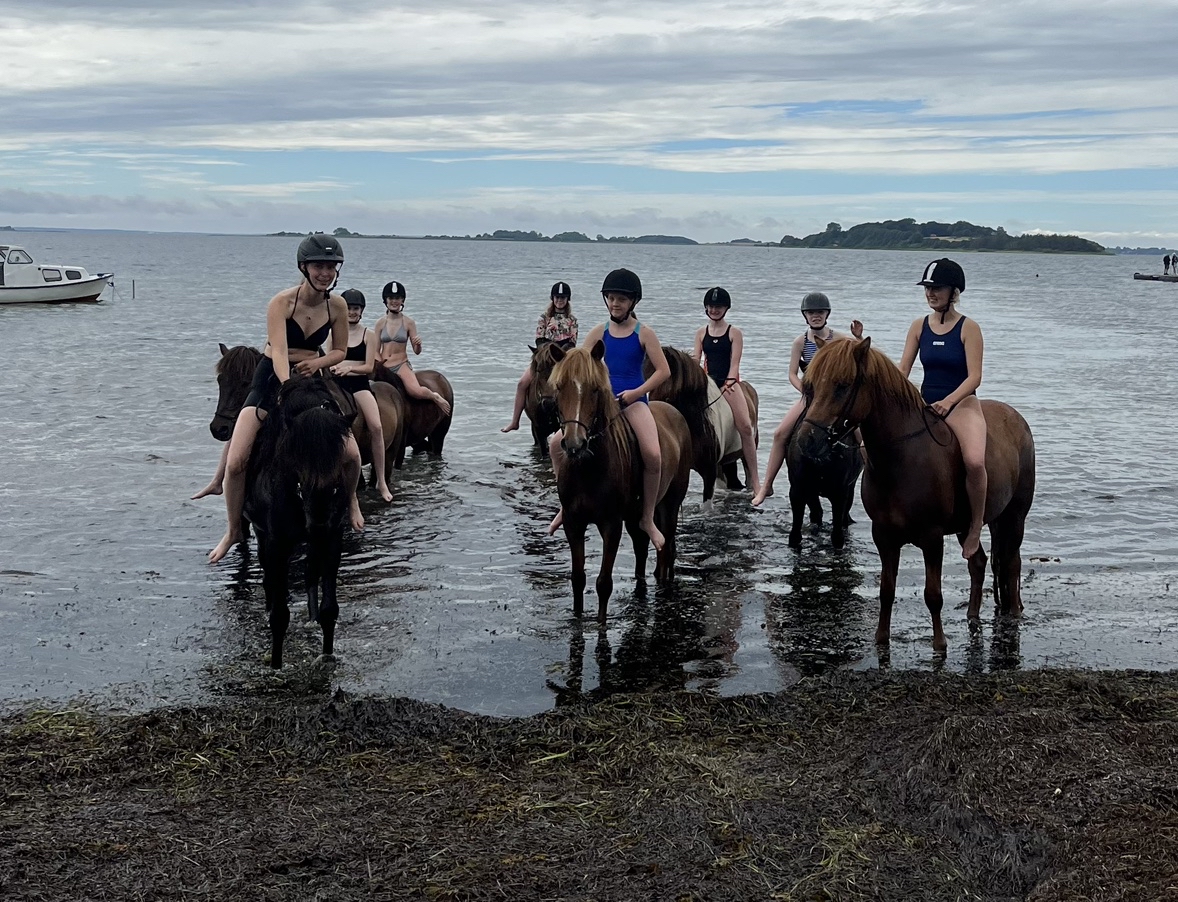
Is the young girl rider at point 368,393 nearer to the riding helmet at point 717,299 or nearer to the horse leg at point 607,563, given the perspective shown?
the horse leg at point 607,563

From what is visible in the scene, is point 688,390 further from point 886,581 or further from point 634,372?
point 886,581

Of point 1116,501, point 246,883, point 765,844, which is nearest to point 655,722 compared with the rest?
point 765,844

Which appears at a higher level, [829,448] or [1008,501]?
[829,448]

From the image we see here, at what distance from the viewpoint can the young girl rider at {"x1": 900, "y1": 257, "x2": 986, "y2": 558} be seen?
333 inches

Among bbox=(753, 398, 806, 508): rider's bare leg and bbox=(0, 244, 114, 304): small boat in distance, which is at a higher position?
bbox=(0, 244, 114, 304): small boat in distance

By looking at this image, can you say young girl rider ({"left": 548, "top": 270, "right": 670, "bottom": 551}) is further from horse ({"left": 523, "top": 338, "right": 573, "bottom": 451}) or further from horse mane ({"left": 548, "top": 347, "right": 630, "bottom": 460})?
horse mane ({"left": 548, "top": 347, "right": 630, "bottom": 460})

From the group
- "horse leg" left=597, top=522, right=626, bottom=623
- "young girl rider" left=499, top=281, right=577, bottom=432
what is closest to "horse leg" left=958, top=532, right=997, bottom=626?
"horse leg" left=597, top=522, right=626, bottom=623

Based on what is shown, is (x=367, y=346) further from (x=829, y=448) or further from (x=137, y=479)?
(x=829, y=448)

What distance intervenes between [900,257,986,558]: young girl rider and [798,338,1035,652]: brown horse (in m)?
0.09

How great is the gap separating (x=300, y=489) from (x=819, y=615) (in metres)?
4.40

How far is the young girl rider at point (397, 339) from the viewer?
15.6 meters

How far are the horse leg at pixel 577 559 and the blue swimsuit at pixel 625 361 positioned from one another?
1191 mm

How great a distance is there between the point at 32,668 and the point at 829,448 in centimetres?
567

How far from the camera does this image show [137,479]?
15492 mm
